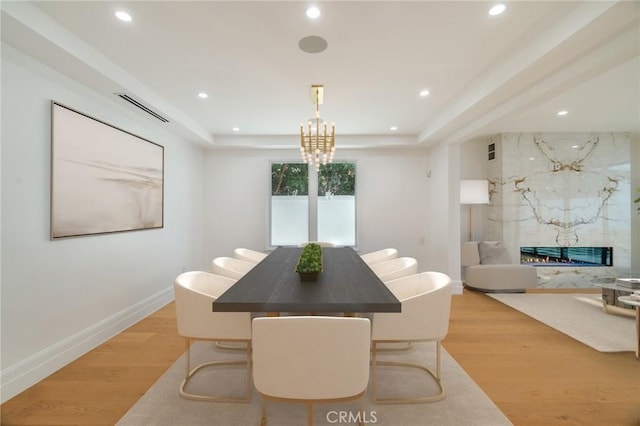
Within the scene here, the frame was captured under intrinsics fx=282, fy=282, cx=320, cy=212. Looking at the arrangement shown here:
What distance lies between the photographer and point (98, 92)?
2.75 meters

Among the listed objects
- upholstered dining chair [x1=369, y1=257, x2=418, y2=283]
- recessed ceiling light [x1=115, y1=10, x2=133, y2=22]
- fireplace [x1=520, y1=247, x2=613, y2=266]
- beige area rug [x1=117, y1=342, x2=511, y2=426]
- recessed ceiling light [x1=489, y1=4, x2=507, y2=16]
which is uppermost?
recessed ceiling light [x1=115, y1=10, x2=133, y2=22]

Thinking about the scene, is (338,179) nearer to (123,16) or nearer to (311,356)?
(123,16)

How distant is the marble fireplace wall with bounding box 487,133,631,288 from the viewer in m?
5.02

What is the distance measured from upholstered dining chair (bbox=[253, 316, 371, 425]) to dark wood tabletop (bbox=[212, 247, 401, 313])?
19cm

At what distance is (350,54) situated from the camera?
7.80ft

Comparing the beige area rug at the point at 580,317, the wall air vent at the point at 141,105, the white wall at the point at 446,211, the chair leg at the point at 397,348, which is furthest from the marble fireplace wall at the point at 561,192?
the wall air vent at the point at 141,105

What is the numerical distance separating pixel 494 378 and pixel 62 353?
11.7ft

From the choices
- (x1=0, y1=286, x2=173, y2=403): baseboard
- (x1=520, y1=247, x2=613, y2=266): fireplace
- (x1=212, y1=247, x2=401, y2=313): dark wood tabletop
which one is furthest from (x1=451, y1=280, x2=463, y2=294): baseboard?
(x1=0, y1=286, x2=173, y2=403): baseboard

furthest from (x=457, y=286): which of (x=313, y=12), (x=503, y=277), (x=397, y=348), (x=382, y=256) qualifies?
(x=313, y=12)

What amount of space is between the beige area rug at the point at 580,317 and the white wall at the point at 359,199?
1.72 metres

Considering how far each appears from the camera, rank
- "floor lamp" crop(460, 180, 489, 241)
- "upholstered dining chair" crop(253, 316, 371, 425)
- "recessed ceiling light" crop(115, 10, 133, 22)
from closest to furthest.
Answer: "upholstered dining chair" crop(253, 316, 371, 425) < "recessed ceiling light" crop(115, 10, 133, 22) < "floor lamp" crop(460, 180, 489, 241)

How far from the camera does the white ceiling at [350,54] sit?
1848 mm

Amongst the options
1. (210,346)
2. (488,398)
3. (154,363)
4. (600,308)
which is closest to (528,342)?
(488,398)

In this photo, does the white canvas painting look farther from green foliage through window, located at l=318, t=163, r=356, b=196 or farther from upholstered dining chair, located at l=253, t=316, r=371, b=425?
green foliage through window, located at l=318, t=163, r=356, b=196
